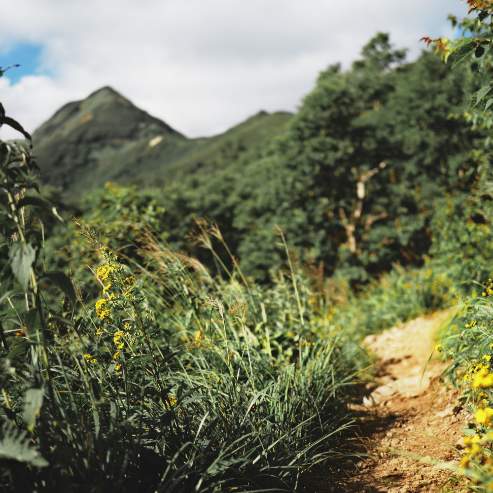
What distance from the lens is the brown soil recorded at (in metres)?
2.07

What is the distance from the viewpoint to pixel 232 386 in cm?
236

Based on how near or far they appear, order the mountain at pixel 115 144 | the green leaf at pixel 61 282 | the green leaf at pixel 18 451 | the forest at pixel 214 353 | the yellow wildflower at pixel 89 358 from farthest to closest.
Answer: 1. the mountain at pixel 115 144
2. the yellow wildflower at pixel 89 358
3. the forest at pixel 214 353
4. the green leaf at pixel 61 282
5. the green leaf at pixel 18 451

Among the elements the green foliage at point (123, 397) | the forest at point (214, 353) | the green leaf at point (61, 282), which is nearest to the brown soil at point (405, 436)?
the forest at point (214, 353)

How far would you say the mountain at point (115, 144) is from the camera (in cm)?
5925

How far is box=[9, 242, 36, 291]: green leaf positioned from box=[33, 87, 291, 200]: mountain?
4961cm

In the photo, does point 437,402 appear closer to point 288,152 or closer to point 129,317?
point 129,317

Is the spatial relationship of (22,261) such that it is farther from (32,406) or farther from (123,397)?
(123,397)

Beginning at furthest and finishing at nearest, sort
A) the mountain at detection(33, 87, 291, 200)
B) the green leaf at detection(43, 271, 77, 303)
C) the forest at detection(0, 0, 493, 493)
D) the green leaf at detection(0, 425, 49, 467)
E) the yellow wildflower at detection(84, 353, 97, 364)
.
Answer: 1. the mountain at detection(33, 87, 291, 200)
2. the yellow wildflower at detection(84, 353, 97, 364)
3. the forest at detection(0, 0, 493, 493)
4. the green leaf at detection(43, 271, 77, 303)
5. the green leaf at detection(0, 425, 49, 467)

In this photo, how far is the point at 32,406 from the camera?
1.31 m

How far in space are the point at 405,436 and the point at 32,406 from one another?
7.32 feet

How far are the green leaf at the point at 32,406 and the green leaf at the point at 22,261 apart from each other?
340 millimetres

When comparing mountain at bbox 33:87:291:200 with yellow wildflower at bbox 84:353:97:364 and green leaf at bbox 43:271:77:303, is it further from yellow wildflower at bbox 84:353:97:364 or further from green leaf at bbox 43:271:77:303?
green leaf at bbox 43:271:77:303

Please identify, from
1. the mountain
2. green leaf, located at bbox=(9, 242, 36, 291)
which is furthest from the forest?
the mountain

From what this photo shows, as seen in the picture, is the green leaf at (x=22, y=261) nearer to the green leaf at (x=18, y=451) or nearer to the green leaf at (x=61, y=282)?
the green leaf at (x=61, y=282)
